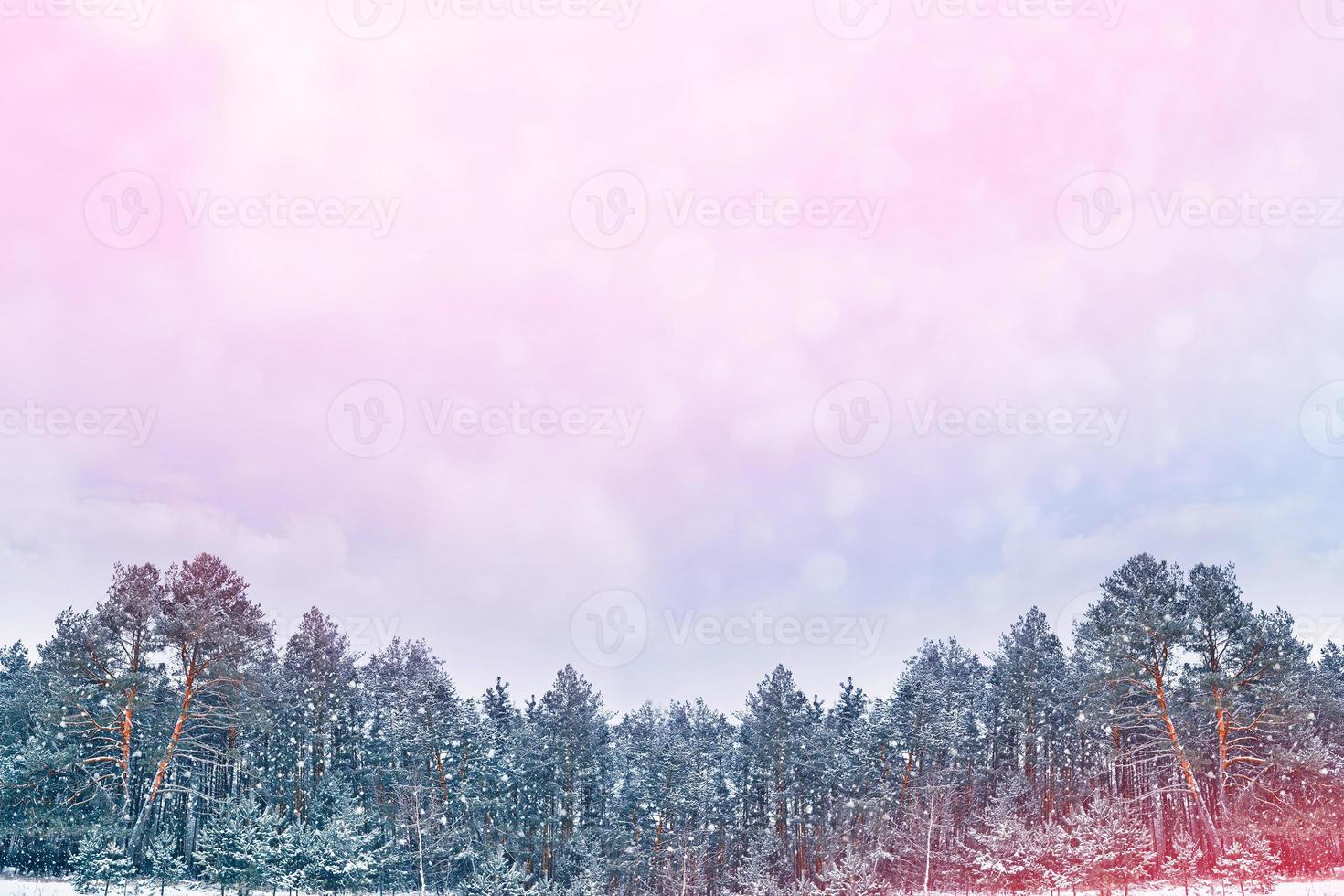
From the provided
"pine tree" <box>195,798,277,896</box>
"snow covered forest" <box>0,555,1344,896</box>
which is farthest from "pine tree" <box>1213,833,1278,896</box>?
"pine tree" <box>195,798,277,896</box>

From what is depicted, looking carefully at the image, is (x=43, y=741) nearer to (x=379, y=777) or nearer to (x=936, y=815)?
(x=379, y=777)

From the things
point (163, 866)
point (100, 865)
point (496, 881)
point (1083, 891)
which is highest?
point (100, 865)

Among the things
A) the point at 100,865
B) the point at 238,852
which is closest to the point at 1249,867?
the point at 238,852

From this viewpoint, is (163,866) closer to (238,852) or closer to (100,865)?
(238,852)

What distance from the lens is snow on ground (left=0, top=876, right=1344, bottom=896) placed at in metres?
46.4

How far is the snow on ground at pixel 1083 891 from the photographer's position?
4641cm

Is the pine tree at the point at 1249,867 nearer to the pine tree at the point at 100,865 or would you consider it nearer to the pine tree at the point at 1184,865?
the pine tree at the point at 1184,865

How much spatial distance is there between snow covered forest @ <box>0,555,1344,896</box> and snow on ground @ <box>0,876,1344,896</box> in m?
0.82

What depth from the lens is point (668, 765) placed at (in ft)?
236

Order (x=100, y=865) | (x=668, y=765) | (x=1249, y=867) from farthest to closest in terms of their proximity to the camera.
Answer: (x=668, y=765) → (x=1249, y=867) → (x=100, y=865)

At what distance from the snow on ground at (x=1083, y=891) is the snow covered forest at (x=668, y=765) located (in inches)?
32.5

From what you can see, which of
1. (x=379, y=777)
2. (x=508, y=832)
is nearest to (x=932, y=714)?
(x=508, y=832)

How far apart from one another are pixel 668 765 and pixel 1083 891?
103 ft

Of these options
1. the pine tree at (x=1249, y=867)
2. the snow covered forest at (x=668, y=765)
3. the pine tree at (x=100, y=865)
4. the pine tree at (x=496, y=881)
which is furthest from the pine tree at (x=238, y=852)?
the pine tree at (x=1249, y=867)
